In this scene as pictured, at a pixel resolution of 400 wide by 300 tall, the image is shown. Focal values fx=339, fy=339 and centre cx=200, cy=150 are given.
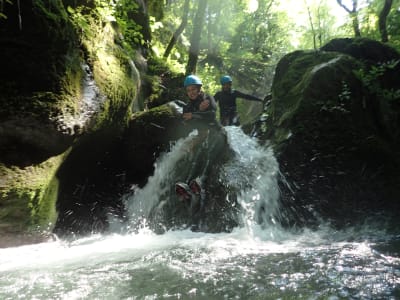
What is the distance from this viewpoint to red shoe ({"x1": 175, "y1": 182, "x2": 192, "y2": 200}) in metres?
6.01

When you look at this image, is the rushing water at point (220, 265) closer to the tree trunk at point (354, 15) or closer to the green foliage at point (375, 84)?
the green foliage at point (375, 84)

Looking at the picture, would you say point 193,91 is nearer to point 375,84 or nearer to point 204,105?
point 204,105

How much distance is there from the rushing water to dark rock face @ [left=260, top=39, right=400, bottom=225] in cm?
Result: 43

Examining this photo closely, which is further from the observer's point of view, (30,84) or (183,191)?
(183,191)

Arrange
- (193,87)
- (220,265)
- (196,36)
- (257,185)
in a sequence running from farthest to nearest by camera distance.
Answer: (196,36), (193,87), (257,185), (220,265)

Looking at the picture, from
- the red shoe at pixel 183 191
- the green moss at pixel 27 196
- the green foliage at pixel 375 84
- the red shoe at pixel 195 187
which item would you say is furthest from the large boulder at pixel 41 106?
the green foliage at pixel 375 84

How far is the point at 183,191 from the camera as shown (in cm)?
605

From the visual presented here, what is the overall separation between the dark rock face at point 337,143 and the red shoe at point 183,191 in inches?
67.3

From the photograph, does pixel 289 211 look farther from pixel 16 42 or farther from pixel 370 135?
pixel 16 42

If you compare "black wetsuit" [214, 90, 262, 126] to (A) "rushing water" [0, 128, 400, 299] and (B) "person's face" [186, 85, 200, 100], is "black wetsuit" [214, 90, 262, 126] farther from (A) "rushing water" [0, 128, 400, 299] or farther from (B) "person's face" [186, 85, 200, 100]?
(A) "rushing water" [0, 128, 400, 299]

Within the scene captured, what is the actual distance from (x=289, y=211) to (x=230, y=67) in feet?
43.5

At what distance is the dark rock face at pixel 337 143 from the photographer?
19.1 ft


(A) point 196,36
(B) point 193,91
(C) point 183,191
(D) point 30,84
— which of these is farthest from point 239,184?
(A) point 196,36

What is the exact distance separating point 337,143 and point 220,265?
389 centimetres
